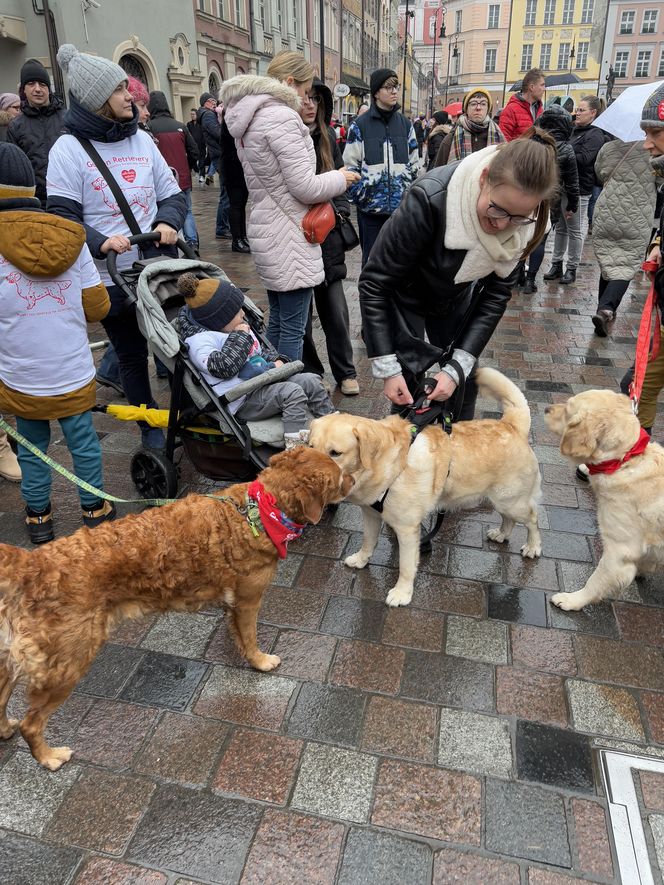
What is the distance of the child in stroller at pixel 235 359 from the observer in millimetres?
3385

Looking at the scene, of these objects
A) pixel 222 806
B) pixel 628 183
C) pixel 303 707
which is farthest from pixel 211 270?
pixel 628 183

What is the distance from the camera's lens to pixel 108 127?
385 centimetres

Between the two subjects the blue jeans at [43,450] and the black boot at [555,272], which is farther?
the black boot at [555,272]

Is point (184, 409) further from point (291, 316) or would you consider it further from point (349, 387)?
point (349, 387)

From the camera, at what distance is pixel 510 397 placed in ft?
11.3

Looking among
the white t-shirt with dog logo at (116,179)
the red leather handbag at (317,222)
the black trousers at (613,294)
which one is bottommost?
the black trousers at (613,294)

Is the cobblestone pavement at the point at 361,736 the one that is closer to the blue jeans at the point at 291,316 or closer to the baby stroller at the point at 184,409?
A: the baby stroller at the point at 184,409

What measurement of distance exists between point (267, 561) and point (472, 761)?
1.17 m

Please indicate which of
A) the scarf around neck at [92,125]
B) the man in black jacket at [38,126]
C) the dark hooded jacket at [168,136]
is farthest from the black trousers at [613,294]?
the dark hooded jacket at [168,136]

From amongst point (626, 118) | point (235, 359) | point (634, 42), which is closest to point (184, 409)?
point (235, 359)

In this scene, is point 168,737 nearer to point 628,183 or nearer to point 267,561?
point 267,561

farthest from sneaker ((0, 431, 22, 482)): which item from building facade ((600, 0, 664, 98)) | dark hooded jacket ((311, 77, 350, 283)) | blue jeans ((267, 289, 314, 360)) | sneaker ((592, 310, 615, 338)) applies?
building facade ((600, 0, 664, 98))

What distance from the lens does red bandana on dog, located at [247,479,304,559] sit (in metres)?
2.53

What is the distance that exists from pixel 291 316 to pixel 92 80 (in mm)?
2041
